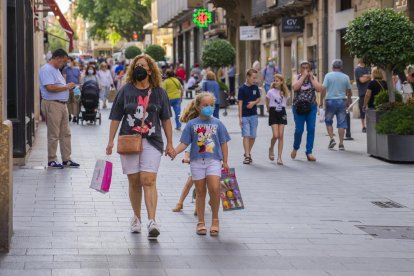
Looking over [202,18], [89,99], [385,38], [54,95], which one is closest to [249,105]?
[385,38]

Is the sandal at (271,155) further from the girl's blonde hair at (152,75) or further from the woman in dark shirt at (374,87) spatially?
the girl's blonde hair at (152,75)

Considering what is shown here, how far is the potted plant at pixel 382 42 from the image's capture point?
16578mm

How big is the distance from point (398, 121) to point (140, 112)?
25.0ft

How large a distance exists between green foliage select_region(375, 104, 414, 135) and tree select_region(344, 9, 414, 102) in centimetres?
61

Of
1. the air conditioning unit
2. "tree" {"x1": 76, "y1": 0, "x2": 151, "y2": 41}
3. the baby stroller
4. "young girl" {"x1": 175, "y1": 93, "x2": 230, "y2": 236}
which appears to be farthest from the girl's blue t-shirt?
A: "tree" {"x1": 76, "y1": 0, "x2": 151, "y2": 41}

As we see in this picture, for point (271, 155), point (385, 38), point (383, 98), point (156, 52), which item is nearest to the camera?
point (385, 38)

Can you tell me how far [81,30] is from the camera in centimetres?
18325

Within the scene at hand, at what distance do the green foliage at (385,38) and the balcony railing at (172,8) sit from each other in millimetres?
36964

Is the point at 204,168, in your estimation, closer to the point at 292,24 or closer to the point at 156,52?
the point at 292,24

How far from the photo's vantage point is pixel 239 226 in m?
9.99

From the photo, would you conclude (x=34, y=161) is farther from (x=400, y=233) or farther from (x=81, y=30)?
(x=81, y=30)

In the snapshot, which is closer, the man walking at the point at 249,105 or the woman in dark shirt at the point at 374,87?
the man walking at the point at 249,105

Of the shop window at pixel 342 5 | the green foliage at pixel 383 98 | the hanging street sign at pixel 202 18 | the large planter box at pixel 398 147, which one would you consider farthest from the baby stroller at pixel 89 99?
the hanging street sign at pixel 202 18

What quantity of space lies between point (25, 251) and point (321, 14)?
2536 centimetres
